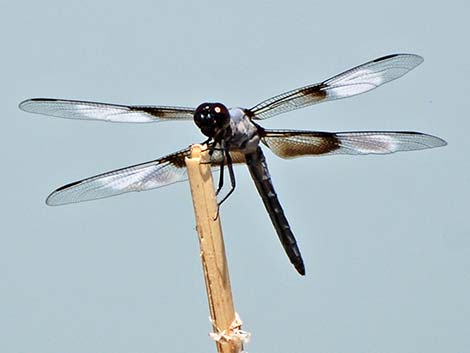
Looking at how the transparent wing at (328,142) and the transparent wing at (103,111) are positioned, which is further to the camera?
the transparent wing at (328,142)

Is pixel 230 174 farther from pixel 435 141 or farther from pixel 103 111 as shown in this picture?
pixel 435 141

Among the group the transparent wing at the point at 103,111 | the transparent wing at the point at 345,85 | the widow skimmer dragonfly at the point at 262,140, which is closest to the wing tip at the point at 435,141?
the widow skimmer dragonfly at the point at 262,140

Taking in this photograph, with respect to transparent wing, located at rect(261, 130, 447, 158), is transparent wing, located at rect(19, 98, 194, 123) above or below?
above

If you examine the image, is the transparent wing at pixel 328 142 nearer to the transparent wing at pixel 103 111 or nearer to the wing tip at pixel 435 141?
the wing tip at pixel 435 141

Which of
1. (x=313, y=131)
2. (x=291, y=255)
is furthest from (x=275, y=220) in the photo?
(x=313, y=131)

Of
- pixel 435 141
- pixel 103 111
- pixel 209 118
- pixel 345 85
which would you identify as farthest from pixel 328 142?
pixel 103 111

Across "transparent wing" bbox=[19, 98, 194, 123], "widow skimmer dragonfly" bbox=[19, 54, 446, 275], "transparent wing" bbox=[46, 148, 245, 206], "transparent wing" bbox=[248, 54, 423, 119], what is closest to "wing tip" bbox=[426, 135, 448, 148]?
"widow skimmer dragonfly" bbox=[19, 54, 446, 275]

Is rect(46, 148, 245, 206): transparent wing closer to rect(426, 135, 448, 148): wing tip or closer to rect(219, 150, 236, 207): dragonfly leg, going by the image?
rect(219, 150, 236, 207): dragonfly leg
